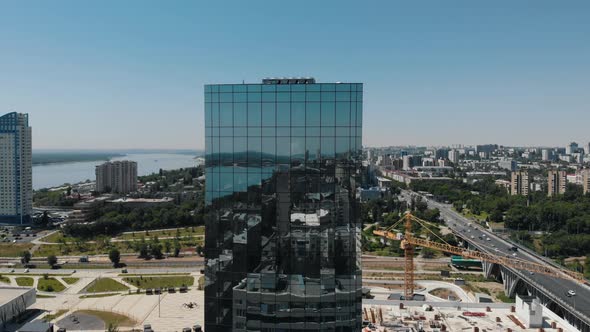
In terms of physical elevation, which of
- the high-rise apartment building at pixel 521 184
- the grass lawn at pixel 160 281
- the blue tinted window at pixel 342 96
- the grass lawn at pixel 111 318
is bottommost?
the grass lawn at pixel 160 281

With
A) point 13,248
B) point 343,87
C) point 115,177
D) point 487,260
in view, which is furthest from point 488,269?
point 115,177

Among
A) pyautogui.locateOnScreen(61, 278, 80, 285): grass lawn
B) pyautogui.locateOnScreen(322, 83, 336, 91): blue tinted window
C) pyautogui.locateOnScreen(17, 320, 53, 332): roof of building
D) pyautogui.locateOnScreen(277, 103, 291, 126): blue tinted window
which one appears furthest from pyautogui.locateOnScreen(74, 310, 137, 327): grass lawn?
pyautogui.locateOnScreen(322, 83, 336, 91): blue tinted window

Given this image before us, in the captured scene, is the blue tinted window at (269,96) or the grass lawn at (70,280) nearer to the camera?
the blue tinted window at (269,96)

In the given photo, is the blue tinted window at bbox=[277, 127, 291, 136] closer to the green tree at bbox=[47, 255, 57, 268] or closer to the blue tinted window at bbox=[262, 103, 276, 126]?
the blue tinted window at bbox=[262, 103, 276, 126]

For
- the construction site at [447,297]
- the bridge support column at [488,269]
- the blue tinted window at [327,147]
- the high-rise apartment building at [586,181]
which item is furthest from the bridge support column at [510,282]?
the high-rise apartment building at [586,181]

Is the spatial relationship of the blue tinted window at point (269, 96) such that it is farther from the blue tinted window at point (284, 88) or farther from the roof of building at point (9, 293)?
the roof of building at point (9, 293)

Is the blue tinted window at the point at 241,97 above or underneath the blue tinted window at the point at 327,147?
above

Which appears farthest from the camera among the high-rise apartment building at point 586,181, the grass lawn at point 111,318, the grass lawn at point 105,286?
the high-rise apartment building at point 586,181

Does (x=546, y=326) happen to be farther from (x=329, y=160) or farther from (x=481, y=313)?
(x=329, y=160)
